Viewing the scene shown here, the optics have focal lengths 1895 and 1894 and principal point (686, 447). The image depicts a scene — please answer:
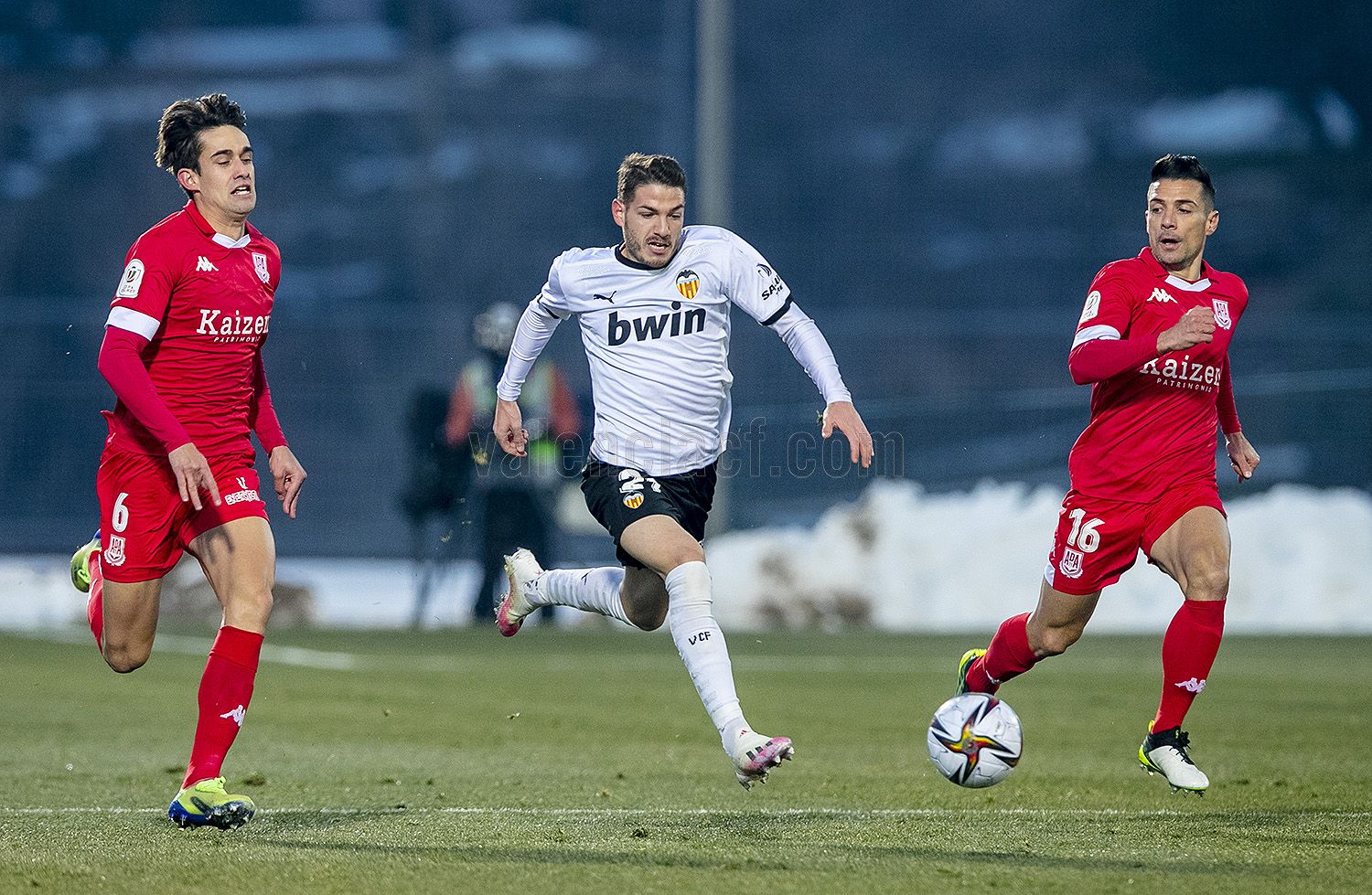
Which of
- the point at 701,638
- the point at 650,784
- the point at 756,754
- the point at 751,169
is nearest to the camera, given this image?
the point at 756,754

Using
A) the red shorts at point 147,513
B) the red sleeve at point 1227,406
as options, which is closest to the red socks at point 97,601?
the red shorts at point 147,513

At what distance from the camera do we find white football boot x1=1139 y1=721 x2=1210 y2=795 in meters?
6.07

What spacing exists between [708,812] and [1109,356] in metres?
1.94

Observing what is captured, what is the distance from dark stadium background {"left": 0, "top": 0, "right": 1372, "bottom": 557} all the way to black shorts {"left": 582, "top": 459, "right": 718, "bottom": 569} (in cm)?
947

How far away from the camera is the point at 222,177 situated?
5.93 metres

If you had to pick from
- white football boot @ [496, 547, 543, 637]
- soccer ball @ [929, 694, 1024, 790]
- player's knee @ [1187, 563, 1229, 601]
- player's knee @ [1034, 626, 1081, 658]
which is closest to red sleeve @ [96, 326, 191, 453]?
white football boot @ [496, 547, 543, 637]

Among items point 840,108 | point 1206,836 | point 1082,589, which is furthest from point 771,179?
point 1206,836

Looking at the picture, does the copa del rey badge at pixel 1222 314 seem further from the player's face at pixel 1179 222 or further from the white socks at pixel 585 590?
the white socks at pixel 585 590

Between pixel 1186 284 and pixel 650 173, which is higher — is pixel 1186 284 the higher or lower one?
the lower one

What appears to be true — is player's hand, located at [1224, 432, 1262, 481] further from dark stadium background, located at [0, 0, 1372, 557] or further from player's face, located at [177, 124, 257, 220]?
dark stadium background, located at [0, 0, 1372, 557]

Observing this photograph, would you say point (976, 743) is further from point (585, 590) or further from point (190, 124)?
point (190, 124)

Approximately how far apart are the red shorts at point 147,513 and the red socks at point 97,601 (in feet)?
0.42

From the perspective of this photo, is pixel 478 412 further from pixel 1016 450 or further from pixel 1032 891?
pixel 1032 891

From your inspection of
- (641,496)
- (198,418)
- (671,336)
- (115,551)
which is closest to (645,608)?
(641,496)
